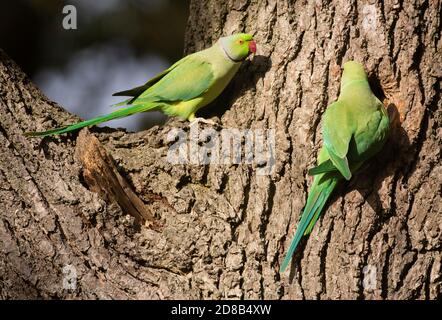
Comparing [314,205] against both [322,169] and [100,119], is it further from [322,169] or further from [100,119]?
[100,119]

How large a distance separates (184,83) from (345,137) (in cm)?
98

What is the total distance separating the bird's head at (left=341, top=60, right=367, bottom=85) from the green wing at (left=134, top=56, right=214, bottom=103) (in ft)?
2.42

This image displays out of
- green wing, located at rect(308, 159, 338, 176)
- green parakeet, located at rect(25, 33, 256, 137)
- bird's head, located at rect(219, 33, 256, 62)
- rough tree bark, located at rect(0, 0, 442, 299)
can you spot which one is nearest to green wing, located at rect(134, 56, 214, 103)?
green parakeet, located at rect(25, 33, 256, 137)

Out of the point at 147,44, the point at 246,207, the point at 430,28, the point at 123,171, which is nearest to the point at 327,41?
the point at 430,28

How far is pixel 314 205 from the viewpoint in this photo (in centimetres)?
281

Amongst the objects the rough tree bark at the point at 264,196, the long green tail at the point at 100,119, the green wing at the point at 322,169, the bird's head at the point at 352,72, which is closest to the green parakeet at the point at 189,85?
the long green tail at the point at 100,119

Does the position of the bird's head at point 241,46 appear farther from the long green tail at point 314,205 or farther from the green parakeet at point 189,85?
the long green tail at point 314,205

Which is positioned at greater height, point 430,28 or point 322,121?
point 430,28

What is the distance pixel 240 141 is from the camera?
9.79 ft

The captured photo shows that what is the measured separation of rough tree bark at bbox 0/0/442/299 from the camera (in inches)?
109

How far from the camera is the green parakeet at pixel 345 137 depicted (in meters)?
2.79
